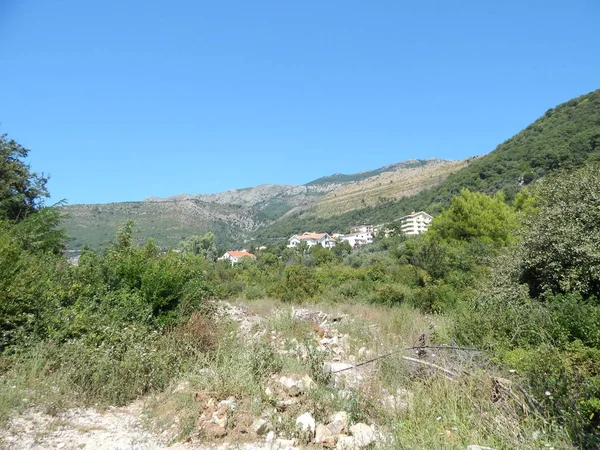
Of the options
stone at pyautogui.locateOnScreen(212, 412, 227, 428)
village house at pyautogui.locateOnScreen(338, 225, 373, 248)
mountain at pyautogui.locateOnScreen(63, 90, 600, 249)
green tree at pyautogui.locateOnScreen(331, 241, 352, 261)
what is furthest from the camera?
village house at pyautogui.locateOnScreen(338, 225, 373, 248)

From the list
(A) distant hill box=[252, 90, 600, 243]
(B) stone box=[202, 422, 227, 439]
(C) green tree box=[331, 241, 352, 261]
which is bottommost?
(C) green tree box=[331, 241, 352, 261]

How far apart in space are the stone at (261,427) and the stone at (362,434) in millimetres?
922

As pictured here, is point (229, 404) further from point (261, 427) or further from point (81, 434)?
point (81, 434)

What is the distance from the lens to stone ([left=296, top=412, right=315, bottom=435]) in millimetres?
4176

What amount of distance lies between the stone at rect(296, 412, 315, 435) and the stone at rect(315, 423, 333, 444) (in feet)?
0.18

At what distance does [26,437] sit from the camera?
3.93 meters

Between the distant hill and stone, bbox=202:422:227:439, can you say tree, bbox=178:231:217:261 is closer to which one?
the distant hill

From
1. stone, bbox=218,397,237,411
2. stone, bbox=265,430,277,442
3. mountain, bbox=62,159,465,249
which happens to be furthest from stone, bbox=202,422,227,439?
mountain, bbox=62,159,465,249

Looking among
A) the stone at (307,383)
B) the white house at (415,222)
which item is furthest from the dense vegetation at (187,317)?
the white house at (415,222)

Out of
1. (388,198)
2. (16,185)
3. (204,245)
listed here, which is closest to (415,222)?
(388,198)

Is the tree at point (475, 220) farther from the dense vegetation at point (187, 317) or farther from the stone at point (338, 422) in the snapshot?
the stone at point (338, 422)

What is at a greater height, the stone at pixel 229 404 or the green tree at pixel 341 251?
the stone at pixel 229 404

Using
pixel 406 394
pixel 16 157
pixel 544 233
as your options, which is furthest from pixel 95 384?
pixel 16 157

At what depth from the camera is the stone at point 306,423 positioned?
164 inches
